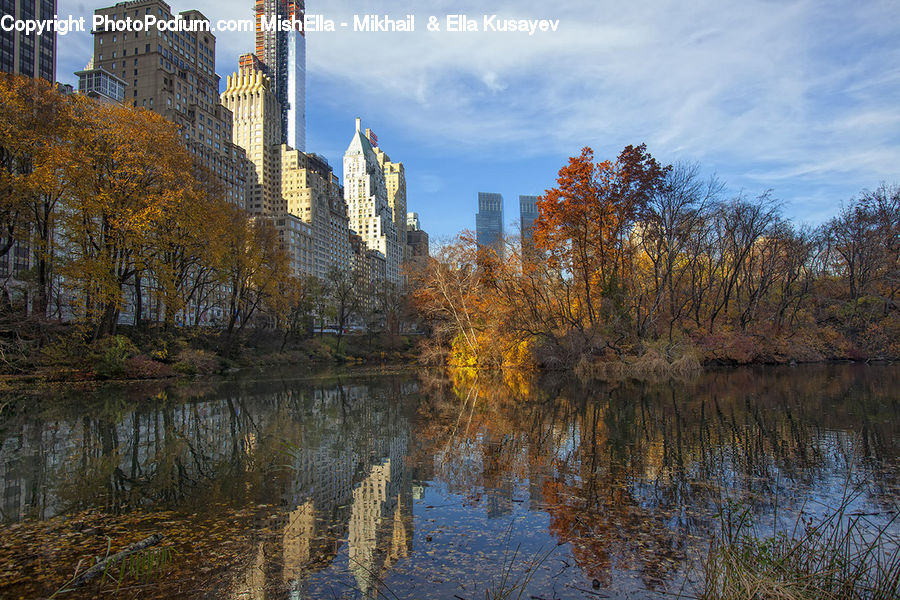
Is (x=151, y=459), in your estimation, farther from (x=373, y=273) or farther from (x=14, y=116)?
(x=373, y=273)

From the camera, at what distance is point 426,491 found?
25.0 ft

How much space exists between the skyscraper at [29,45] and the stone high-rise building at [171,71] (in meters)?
7.60

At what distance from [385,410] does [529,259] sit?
2081cm

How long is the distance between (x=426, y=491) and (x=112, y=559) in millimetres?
3930

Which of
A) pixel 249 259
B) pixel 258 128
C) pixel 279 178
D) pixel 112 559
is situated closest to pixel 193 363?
pixel 249 259

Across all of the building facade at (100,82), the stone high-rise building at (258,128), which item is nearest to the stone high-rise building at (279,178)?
the stone high-rise building at (258,128)

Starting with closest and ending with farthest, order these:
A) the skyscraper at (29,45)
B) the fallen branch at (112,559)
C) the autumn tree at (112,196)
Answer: the fallen branch at (112,559) → the autumn tree at (112,196) → the skyscraper at (29,45)

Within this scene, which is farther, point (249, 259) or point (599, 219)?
point (249, 259)

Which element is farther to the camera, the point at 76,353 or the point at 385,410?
the point at 76,353

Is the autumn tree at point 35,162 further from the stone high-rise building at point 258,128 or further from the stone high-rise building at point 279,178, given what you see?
the stone high-rise building at point 258,128

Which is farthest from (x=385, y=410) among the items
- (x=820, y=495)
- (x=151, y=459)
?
(x=820, y=495)

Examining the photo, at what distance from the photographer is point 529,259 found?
35062 mm

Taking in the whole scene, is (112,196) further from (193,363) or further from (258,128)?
(258,128)

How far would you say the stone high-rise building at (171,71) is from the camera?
98500 millimetres
